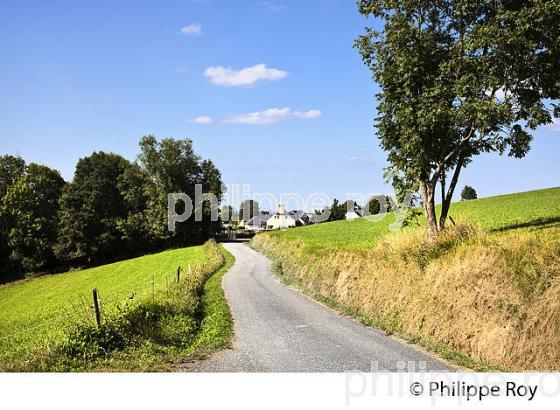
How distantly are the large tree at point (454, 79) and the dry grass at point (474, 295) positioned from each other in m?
6.71

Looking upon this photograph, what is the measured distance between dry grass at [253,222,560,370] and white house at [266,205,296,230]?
11762 cm

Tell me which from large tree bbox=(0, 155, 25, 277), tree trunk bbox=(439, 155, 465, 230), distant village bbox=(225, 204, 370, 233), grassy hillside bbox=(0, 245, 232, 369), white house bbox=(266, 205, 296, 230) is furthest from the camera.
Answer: white house bbox=(266, 205, 296, 230)

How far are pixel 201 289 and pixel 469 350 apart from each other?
16270mm

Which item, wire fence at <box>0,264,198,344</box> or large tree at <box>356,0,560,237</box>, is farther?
large tree at <box>356,0,560,237</box>

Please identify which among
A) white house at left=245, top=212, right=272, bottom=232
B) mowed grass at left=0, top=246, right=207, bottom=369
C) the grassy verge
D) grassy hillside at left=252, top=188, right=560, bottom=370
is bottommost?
mowed grass at left=0, top=246, right=207, bottom=369

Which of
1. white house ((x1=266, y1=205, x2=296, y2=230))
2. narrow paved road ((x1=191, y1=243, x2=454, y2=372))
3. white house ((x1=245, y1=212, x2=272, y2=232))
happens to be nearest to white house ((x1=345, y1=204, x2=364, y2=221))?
white house ((x1=266, y1=205, x2=296, y2=230))

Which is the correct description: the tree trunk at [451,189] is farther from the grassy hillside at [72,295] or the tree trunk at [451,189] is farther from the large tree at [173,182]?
the large tree at [173,182]

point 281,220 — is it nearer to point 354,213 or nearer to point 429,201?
point 354,213

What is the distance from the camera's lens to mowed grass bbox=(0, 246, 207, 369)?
24828mm

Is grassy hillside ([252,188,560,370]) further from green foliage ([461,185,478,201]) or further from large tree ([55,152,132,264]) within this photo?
green foliage ([461,185,478,201])

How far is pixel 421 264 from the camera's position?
1622cm

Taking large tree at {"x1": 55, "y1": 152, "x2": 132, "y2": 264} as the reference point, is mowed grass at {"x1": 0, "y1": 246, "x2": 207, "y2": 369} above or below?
below

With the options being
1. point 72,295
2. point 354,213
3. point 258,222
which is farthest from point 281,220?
point 72,295
